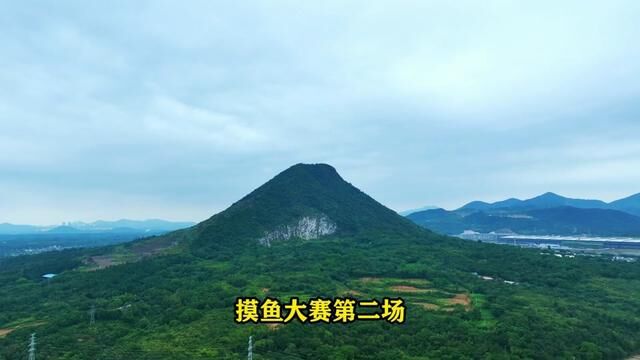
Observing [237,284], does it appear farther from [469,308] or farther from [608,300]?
[608,300]

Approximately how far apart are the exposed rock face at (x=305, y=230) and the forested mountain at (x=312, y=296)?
47 cm

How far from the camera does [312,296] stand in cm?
7450

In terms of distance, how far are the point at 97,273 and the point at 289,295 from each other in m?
51.7

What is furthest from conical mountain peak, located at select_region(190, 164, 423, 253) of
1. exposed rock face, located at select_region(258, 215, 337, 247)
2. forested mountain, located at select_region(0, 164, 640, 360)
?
forested mountain, located at select_region(0, 164, 640, 360)

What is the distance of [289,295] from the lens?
Result: 76188mm

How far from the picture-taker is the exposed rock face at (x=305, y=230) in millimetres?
143875

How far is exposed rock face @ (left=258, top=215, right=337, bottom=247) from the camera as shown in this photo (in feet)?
472

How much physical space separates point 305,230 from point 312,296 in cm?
7813

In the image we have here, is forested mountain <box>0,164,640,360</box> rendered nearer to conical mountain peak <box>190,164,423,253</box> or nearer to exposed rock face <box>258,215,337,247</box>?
exposed rock face <box>258,215,337,247</box>

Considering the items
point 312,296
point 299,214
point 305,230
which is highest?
point 299,214

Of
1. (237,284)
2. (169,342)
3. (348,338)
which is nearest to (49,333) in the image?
(169,342)

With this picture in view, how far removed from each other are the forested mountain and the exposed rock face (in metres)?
0.47

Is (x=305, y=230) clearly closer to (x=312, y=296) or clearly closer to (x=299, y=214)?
(x=299, y=214)

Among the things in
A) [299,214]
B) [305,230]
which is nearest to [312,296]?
[305,230]
